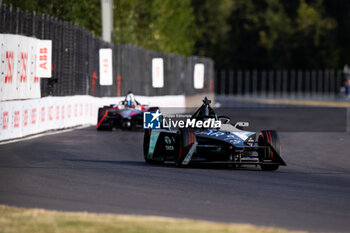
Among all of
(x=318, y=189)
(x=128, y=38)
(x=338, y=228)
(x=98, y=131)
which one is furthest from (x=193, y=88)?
(x=338, y=228)

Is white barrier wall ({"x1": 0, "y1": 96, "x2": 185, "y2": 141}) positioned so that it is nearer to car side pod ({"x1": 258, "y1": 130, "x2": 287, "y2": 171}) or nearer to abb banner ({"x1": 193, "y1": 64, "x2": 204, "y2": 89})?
car side pod ({"x1": 258, "y1": 130, "x2": 287, "y2": 171})

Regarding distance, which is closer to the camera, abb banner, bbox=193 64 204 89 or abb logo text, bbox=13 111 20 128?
abb logo text, bbox=13 111 20 128

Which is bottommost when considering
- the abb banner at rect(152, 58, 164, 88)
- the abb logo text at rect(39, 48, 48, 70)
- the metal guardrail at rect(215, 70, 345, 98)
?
the metal guardrail at rect(215, 70, 345, 98)

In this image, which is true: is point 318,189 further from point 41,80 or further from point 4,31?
point 41,80

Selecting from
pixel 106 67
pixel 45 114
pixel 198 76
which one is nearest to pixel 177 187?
pixel 45 114

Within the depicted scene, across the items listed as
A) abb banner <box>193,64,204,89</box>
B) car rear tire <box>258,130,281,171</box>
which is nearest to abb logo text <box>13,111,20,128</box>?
car rear tire <box>258,130,281,171</box>

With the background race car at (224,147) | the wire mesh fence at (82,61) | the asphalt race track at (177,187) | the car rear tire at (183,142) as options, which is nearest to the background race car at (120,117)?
the wire mesh fence at (82,61)

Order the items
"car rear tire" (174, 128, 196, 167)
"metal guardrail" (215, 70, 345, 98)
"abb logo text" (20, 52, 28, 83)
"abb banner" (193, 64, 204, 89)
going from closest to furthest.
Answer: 1. "car rear tire" (174, 128, 196, 167)
2. "abb logo text" (20, 52, 28, 83)
3. "abb banner" (193, 64, 204, 89)
4. "metal guardrail" (215, 70, 345, 98)

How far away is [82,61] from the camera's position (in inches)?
1353

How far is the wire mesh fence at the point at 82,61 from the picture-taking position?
2681 centimetres

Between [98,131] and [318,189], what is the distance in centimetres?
1606

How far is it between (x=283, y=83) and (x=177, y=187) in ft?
248

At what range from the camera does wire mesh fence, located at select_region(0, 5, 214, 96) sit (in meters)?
26.8

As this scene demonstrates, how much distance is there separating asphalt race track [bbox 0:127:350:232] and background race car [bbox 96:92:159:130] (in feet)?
27.2
